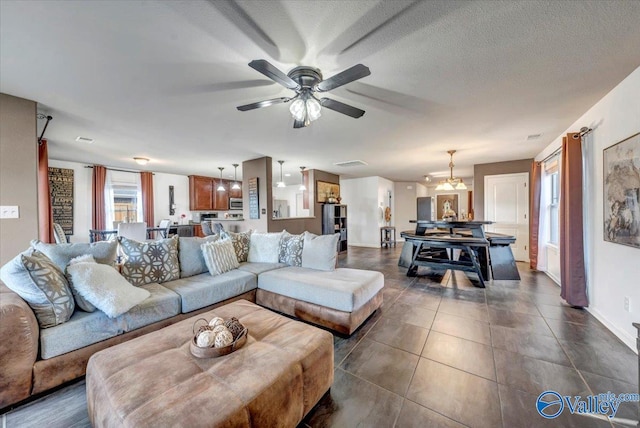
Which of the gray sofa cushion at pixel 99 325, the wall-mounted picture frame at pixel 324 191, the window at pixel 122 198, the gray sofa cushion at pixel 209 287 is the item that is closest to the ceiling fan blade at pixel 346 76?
the gray sofa cushion at pixel 209 287

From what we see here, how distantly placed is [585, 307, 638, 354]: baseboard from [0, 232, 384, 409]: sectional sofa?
213 cm

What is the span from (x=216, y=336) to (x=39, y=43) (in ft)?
7.59

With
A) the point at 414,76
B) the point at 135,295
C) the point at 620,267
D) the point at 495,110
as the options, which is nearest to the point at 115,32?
the point at 135,295

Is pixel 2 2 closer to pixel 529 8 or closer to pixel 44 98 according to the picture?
pixel 44 98

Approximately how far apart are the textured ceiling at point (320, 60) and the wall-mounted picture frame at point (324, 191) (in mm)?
3255

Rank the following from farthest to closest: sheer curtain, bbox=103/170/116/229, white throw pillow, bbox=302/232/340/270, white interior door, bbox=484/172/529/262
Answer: sheer curtain, bbox=103/170/116/229
white interior door, bbox=484/172/529/262
white throw pillow, bbox=302/232/340/270

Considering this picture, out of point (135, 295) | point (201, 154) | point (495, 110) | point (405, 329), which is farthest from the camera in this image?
point (201, 154)

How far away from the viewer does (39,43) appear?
1.62 m

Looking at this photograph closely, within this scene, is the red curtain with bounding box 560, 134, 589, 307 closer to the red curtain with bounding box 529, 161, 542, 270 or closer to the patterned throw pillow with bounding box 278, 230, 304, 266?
the red curtain with bounding box 529, 161, 542, 270

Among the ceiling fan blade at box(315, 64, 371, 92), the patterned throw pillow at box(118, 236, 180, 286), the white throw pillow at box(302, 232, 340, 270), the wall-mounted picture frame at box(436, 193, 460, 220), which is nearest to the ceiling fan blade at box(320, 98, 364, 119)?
the ceiling fan blade at box(315, 64, 371, 92)

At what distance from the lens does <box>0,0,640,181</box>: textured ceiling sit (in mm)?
1398

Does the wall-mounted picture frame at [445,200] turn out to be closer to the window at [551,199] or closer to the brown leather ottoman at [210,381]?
the window at [551,199]

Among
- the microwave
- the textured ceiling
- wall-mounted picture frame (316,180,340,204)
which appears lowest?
the microwave

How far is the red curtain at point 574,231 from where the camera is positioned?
281cm
